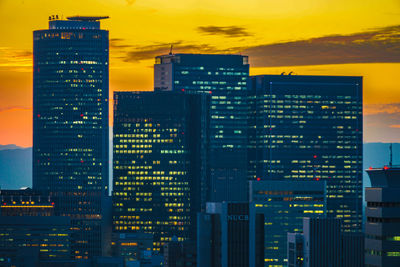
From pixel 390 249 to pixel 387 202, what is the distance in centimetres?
617

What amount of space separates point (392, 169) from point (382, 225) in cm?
921

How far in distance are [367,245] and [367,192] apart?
7.17 meters

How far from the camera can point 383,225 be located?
610 feet

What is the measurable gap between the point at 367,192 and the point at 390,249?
9177mm

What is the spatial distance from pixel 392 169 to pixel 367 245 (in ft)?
35.9

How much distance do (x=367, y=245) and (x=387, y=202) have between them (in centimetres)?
677

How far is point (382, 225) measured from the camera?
185875 millimetres

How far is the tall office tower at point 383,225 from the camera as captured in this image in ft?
608

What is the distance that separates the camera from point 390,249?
185 meters

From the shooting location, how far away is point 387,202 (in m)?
186

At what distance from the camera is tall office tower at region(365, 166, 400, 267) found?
185250 mm

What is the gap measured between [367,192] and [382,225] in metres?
6.36

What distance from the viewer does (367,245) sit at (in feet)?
620

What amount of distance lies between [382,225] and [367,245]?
4442 mm
